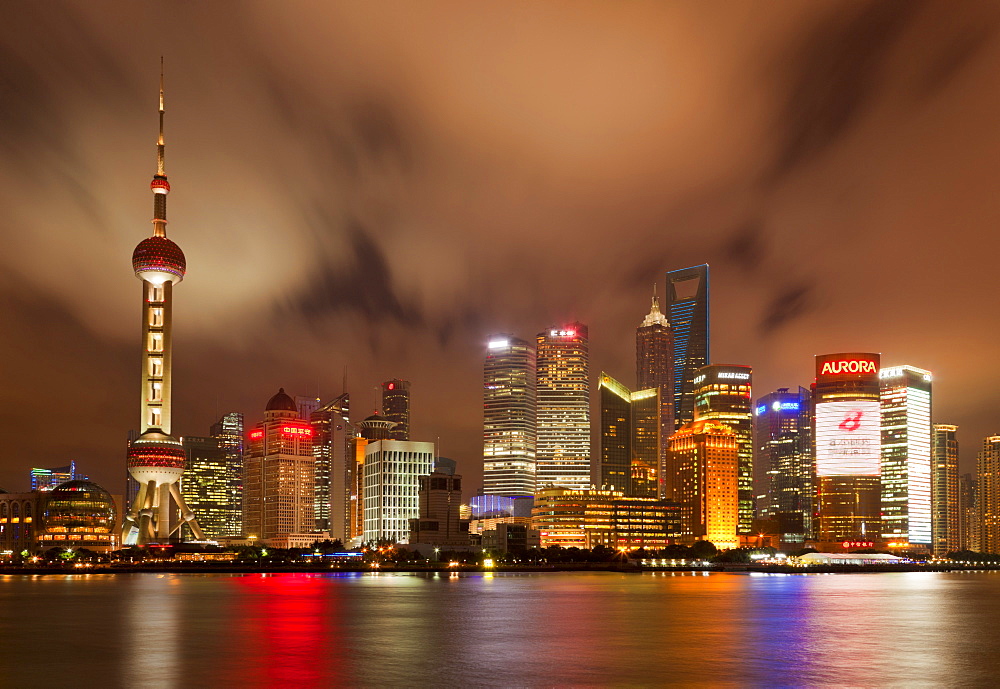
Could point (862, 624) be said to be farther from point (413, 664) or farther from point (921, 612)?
point (413, 664)

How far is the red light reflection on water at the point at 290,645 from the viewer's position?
174 feet

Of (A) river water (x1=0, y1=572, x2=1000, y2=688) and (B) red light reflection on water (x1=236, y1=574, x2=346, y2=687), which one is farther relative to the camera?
(A) river water (x1=0, y1=572, x2=1000, y2=688)

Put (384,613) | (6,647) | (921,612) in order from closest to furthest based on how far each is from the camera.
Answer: (6,647) → (384,613) → (921,612)

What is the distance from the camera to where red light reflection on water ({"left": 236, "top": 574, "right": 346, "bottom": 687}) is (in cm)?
5296

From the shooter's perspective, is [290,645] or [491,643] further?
[491,643]

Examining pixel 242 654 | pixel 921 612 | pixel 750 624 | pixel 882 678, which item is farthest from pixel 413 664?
pixel 921 612

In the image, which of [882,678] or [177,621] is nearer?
[882,678]

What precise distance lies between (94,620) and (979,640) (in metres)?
76.4

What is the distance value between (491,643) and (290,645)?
1404 cm

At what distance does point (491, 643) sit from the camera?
7131 centimetres

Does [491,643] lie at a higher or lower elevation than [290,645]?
lower

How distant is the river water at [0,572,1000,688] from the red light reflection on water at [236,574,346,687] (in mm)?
175

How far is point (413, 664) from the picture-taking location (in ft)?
194

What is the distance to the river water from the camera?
53688 mm
